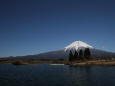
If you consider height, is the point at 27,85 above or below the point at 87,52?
Result: below

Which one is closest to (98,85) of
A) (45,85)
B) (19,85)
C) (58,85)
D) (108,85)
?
(108,85)

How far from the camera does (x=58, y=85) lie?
37938 millimetres

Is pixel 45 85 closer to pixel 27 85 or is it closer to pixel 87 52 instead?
pixel 27 85

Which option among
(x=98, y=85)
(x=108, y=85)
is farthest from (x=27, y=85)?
(x=108, y=85)

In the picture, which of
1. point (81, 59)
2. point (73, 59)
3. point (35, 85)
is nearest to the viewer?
point (35, 85)

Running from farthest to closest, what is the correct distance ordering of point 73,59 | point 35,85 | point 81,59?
point 73,59, point 81,59, point 35,85

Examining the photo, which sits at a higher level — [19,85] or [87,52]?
[87,52]

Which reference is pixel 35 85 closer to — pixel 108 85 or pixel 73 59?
pixel 108 85

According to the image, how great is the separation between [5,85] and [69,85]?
16.1 metres

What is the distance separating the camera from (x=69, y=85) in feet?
126

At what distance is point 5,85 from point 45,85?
1005 centimetres

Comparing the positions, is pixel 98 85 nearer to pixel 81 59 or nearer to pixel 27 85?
pixel 27 85

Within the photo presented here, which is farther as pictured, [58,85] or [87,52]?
[87,52]

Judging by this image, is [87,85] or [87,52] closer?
[87,85]
